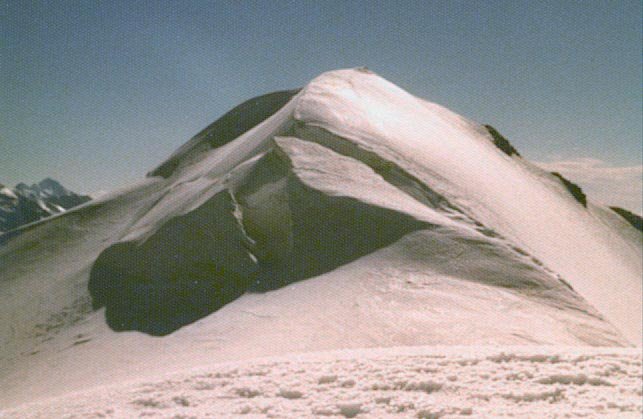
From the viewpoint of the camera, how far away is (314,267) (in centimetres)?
584

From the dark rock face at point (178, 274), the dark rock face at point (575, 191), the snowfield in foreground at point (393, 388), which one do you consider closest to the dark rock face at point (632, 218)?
the dark rock face at point (575, 191)

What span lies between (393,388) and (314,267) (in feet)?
9.65

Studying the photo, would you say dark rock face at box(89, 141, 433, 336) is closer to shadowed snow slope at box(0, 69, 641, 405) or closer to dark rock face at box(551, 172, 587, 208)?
shadowed snow slope at box(0, 69, 641, 405)

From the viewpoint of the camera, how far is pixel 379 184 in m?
6.96

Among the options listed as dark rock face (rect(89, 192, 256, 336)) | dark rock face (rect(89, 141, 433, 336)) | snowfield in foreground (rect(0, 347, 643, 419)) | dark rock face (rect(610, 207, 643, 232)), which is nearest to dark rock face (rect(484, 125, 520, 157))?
dark rock face (rect(610, 207, 643, 232))

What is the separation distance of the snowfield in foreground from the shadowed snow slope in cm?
73

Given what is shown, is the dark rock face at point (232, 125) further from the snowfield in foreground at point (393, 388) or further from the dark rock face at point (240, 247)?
the snowfield in foreground at point (393, 388)

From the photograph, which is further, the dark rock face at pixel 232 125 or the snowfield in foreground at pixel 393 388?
the dark rock face at pixel 232 125

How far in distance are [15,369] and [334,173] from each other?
161 inches

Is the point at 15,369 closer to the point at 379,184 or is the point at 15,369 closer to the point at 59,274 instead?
the point at 59,274

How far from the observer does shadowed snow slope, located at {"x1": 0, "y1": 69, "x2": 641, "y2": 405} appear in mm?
4746

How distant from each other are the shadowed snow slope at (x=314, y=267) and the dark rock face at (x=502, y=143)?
3.55 m

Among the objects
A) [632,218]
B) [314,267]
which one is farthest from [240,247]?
[632,218]

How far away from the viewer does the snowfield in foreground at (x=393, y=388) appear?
271cm
